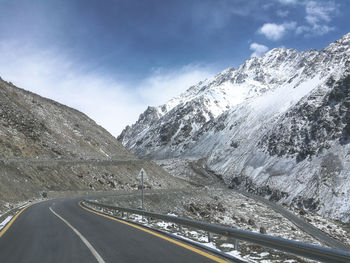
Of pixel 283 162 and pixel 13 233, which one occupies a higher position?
pixel 283 162

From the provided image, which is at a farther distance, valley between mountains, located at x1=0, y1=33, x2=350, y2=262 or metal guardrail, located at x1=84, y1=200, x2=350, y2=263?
valley between mountains, located at x1=0, y1=33, x2=350, y2=262

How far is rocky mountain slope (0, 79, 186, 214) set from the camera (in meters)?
44.5

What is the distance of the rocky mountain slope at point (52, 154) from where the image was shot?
4453 cm

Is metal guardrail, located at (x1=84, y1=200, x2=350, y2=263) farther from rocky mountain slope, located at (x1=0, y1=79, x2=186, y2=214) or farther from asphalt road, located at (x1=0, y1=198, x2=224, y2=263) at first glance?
rocky mountain slope, located at (x1=0, y1=79, x2=186, y2=214)

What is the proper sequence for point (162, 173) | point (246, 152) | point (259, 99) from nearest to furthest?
1. point (162, 173)
2. point (246, 152)
3. point (259, 99)

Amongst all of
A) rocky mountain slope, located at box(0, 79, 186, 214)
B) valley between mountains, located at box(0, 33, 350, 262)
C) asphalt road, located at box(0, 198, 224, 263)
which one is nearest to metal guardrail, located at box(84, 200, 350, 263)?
valley between mountains, located at box(0, 33, 350, 262)

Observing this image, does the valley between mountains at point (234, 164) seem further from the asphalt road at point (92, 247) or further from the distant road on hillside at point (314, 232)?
the asphalt road at point (92, 247)

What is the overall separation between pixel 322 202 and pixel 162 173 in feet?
133

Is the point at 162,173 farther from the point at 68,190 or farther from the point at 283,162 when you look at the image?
the point at 283,162

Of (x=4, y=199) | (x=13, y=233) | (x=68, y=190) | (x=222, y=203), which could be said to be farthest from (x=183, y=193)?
(x=13, y=233)

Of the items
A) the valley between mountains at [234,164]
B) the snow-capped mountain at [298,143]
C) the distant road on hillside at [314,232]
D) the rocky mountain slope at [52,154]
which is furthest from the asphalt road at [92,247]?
the snow-capped mountain at [298,143]

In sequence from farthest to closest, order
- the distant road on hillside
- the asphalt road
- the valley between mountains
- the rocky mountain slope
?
the distant road on hillside < the valley between mountains < the rocky mountain slope < the asphalt road

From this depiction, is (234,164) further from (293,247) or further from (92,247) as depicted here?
(293,247)

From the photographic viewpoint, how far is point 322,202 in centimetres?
7875
